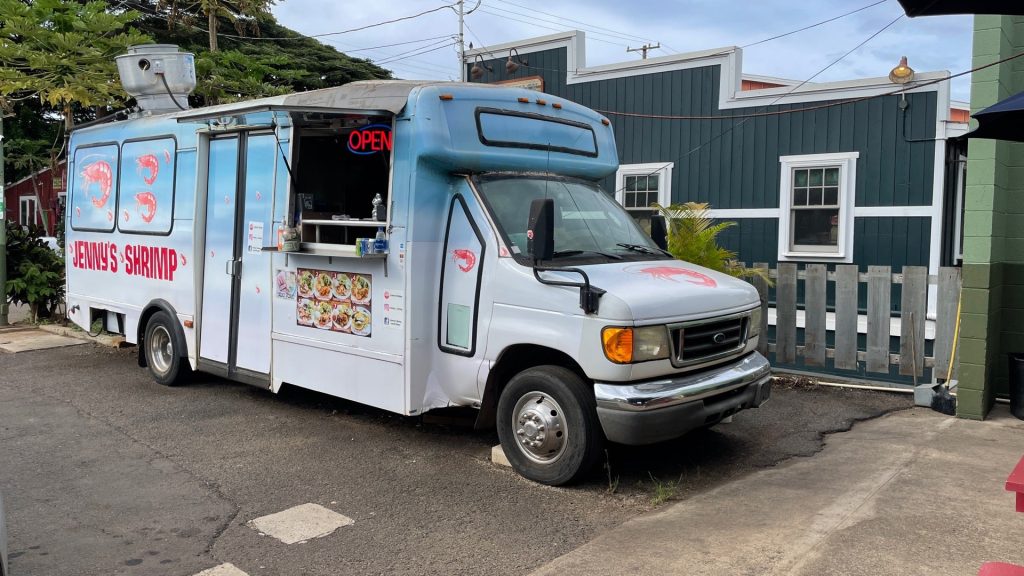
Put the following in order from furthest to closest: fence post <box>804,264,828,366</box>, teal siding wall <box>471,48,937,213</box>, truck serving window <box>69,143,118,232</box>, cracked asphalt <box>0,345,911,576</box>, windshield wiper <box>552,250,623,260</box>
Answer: teal siding wall <box>471,48,937,213</box>, truck serving window <box>69,143,118,232</box>, fence post <box>804,264,828,366</box>, windshield wiper <box>552,250,623,260</box>, cracked asphalt <box>0,345,911,576</box>

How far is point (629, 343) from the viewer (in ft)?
16.5

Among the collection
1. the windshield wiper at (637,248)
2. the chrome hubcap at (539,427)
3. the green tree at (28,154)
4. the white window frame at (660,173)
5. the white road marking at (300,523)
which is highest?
the green tree at (28,154)

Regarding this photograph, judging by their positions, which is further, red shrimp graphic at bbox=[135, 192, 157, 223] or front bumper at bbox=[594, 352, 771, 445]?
red shrimp graphic at bbox=[135, 192, 157, 223]

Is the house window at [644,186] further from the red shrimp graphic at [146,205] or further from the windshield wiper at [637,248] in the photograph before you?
the red shrimp graphic at [146,205]

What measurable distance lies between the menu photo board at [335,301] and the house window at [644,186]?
25.2ft

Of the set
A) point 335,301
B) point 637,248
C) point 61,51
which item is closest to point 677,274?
point 637,248

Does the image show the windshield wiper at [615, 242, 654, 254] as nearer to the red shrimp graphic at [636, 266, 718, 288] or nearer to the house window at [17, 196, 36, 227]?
the red shrimp graphic at [636, 266, 718, 288]

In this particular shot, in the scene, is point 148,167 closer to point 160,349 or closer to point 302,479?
point 160,349

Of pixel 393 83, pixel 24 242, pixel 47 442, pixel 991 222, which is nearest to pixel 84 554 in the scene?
pixel 47 442

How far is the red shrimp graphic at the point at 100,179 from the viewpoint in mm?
9281

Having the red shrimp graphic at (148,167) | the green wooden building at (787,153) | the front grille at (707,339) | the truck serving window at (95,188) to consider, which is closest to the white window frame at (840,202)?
the green wooden building at (787,153)

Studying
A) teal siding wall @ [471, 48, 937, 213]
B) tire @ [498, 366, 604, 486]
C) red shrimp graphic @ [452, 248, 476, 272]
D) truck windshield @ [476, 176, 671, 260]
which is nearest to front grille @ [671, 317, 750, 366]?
tire @ [498, 366, 604, 486]

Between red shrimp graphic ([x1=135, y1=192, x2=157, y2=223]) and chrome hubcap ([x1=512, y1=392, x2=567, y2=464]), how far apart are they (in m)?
5.02

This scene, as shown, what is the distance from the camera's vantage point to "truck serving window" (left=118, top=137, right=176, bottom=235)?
328 inches
